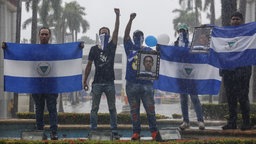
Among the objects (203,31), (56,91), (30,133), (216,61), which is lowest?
(30,133)

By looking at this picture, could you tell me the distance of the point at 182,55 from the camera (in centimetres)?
802

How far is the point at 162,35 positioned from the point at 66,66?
2.63 m

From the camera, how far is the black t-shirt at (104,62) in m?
7.47

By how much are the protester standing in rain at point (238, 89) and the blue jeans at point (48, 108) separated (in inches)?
116

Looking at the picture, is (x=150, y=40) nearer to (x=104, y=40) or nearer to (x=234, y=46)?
(x=104, y=40)

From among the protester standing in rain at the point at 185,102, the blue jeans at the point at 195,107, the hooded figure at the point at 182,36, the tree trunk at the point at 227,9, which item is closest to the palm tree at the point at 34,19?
the tree trunk at the point at 227,9

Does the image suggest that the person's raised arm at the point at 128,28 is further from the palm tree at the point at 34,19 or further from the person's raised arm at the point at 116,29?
the palm tree at the point at 34,19

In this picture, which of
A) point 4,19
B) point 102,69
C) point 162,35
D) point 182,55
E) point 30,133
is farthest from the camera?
point 4,19

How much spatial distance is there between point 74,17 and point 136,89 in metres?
53.9

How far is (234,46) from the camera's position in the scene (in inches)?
311

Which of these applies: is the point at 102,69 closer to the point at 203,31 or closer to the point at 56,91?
the point at 56,91

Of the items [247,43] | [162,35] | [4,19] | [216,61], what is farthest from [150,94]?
[4,19]

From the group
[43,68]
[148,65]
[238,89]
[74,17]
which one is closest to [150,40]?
[148,65]

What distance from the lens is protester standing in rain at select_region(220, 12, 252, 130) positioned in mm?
7426
